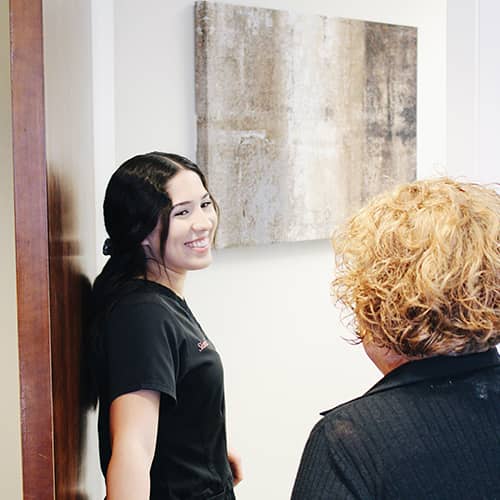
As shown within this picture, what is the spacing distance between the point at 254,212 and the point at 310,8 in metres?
0.78

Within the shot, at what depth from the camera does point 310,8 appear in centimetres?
278

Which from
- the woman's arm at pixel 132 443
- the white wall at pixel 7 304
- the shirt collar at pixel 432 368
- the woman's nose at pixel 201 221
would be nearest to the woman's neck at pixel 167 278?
the woman's nose at pixel 201 221

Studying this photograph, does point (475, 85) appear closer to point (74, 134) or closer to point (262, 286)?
point (74, 134)

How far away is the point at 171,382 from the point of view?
141 centimetres

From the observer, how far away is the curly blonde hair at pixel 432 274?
0.94 m

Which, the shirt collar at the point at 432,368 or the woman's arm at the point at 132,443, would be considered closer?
the shirt collar at the point at 432,368

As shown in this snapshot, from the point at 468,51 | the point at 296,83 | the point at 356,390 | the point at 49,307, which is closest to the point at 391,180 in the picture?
the point at 296,83

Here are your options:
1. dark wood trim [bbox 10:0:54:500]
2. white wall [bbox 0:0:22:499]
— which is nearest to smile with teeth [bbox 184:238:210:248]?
white wall [bbox 0:0:22:499]

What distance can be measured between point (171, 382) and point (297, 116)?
152 cm

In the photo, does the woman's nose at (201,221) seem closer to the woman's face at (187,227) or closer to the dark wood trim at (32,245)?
the woman's face at (187,227)

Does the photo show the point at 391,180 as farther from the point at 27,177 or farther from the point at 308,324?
the point at 27,177

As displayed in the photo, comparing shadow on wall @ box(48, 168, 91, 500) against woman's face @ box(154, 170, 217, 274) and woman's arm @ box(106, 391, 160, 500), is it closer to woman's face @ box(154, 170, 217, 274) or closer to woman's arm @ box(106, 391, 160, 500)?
woman's arm @ box(106, 391, 160, 500)

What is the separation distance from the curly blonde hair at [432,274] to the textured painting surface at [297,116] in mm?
1562

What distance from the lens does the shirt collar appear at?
96 centimetres
